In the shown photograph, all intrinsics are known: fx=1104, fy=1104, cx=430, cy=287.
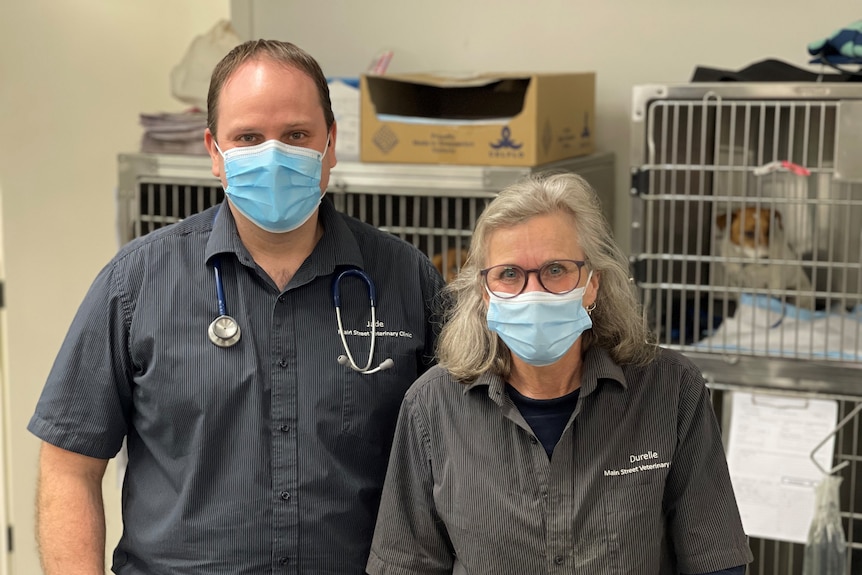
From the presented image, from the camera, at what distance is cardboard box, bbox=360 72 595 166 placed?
241 centimetres

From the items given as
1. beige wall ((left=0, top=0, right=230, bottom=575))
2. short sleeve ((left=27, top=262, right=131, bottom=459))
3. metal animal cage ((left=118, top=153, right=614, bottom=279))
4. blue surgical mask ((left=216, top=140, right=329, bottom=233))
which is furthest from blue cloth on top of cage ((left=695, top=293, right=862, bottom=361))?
beige wall ((left=0, top=0, right=230, bottom=575))

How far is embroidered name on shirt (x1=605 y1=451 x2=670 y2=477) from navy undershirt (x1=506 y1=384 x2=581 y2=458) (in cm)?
9

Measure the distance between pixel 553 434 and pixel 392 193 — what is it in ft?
→ 3.29

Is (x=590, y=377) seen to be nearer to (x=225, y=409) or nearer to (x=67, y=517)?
(x=225, y=409)

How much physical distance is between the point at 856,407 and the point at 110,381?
1.48 metres

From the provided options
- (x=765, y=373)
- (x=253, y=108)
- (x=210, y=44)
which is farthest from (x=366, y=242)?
(x=210, y=44)

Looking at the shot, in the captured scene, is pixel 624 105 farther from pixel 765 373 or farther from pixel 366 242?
pixel 366 242

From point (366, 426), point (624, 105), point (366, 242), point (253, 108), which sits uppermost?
point (624, 105)

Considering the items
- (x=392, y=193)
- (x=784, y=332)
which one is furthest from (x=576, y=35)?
(x=784, y=332)

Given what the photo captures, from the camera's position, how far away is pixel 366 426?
171cm

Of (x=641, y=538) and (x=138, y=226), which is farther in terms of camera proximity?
(x=138, y=226)

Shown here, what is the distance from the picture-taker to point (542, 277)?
1610mm

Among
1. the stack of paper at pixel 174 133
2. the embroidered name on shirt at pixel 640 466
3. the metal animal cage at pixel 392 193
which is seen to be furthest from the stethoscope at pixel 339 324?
the stack of paper at pixel 174 133

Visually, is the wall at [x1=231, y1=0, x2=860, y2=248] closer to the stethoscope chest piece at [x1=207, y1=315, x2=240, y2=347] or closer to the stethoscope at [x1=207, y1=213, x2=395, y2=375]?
the stethoscope at [x1=207, y1=213, x2=395, y2=375]
